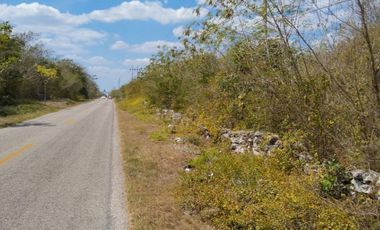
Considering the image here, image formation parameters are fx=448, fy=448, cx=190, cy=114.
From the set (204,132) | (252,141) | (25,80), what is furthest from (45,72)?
(252,141)

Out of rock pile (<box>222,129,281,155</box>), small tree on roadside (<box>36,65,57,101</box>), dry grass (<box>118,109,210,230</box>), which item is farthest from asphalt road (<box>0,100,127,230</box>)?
small tree on roadside (<box>36,65,57,101</box>)

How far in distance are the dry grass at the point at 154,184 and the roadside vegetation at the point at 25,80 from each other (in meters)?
13.6

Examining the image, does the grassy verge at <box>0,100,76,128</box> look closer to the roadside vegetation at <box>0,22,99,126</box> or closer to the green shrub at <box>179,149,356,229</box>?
the roadside vegetation at <box>0,22,99,126</box>

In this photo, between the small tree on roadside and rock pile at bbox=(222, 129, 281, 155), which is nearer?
rock pile at bbox=(222, 129, 281, 155)

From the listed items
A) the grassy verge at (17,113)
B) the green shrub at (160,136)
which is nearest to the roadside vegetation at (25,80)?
the grassy verge at (17,113)

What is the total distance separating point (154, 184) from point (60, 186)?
1827 millimetres

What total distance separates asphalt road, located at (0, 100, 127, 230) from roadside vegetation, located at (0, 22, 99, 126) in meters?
12.7

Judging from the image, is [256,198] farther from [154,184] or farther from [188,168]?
[188,168]

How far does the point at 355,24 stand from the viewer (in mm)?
6480

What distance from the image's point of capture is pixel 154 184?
9.06 meters

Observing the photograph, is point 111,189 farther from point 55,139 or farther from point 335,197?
point 55,139

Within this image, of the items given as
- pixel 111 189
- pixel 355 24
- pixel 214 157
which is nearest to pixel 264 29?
pixel 355 24

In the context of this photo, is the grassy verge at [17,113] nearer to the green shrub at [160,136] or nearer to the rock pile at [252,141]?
the green shrub at [160,136]

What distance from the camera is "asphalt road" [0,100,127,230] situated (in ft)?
21.2
